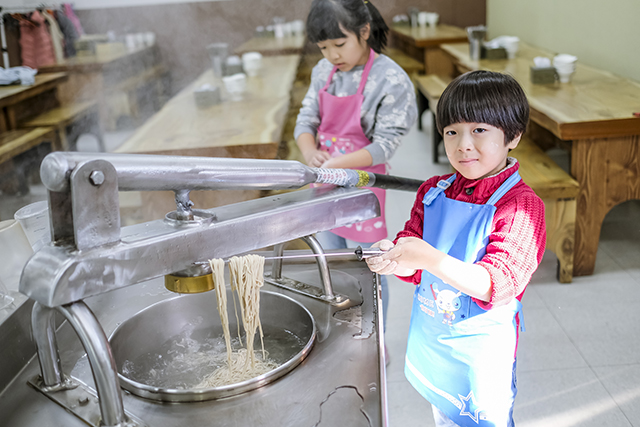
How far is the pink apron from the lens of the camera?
1.96 metres

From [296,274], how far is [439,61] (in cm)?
270

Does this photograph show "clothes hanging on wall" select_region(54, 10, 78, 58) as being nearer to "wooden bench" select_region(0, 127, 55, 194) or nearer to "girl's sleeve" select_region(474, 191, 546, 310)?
"wooden bench" select_region(0, 127, 55, 194)

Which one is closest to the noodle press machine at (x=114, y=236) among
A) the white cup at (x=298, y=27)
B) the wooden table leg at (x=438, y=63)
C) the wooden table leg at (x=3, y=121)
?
the white cup at (x=298, y=27)

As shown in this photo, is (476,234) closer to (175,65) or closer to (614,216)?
(175,65)

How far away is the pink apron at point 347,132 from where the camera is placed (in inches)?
77.1

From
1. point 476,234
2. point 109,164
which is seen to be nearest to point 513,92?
point 476,234

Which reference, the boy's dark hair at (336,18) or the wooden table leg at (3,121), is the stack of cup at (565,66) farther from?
the wooden table leg at (3,121)

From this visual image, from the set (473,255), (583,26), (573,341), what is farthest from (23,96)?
(583,26)

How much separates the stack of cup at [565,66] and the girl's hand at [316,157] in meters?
2.09

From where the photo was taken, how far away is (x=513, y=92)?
110 centimetres

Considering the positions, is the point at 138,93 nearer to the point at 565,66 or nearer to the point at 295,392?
the point at 565,66

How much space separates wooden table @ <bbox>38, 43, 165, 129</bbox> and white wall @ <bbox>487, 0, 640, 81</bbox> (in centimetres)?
186

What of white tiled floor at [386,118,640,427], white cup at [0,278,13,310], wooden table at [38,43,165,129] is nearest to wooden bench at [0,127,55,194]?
wooden table at [38,43,165,129]

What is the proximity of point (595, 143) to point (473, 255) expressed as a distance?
1.94 m
